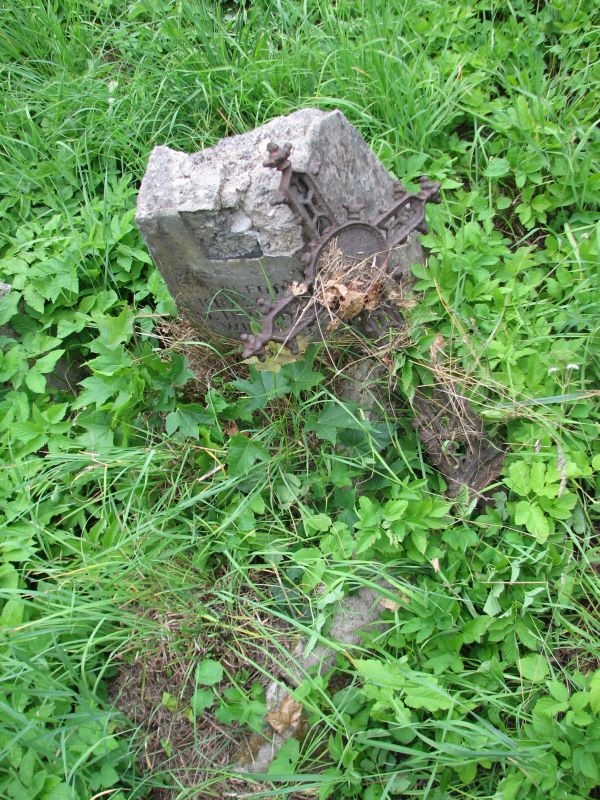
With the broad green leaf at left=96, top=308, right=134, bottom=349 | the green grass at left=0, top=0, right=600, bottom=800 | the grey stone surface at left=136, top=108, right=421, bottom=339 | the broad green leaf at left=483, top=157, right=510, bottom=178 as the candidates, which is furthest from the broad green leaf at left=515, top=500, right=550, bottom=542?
the broad green leaf at left=96, top=308, right=134, bottom=349

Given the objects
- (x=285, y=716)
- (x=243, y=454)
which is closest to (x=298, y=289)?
(x=243, y=454)

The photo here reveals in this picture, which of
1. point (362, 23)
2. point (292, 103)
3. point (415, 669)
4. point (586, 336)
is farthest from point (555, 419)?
point (362, 23)

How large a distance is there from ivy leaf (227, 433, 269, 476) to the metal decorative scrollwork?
394mm

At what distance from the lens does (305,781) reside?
1814 mm

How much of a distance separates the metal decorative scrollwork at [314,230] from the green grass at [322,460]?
0.29 meters

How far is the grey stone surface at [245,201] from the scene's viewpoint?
6.71 ft

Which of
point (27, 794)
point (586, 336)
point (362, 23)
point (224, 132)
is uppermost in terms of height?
point (362, 23)

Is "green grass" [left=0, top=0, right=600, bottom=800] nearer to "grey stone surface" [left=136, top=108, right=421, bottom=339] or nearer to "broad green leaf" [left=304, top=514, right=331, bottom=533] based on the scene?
"broad green leaf" [left=304, top=514, right=331, bottom=533]

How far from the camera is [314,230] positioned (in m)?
1.80

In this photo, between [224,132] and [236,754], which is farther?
[224,132]

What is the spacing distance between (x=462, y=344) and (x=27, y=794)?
185cm

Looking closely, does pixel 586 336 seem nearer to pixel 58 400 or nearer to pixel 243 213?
pixel 243 213

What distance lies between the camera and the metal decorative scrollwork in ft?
5.56

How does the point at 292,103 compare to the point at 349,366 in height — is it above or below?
above
